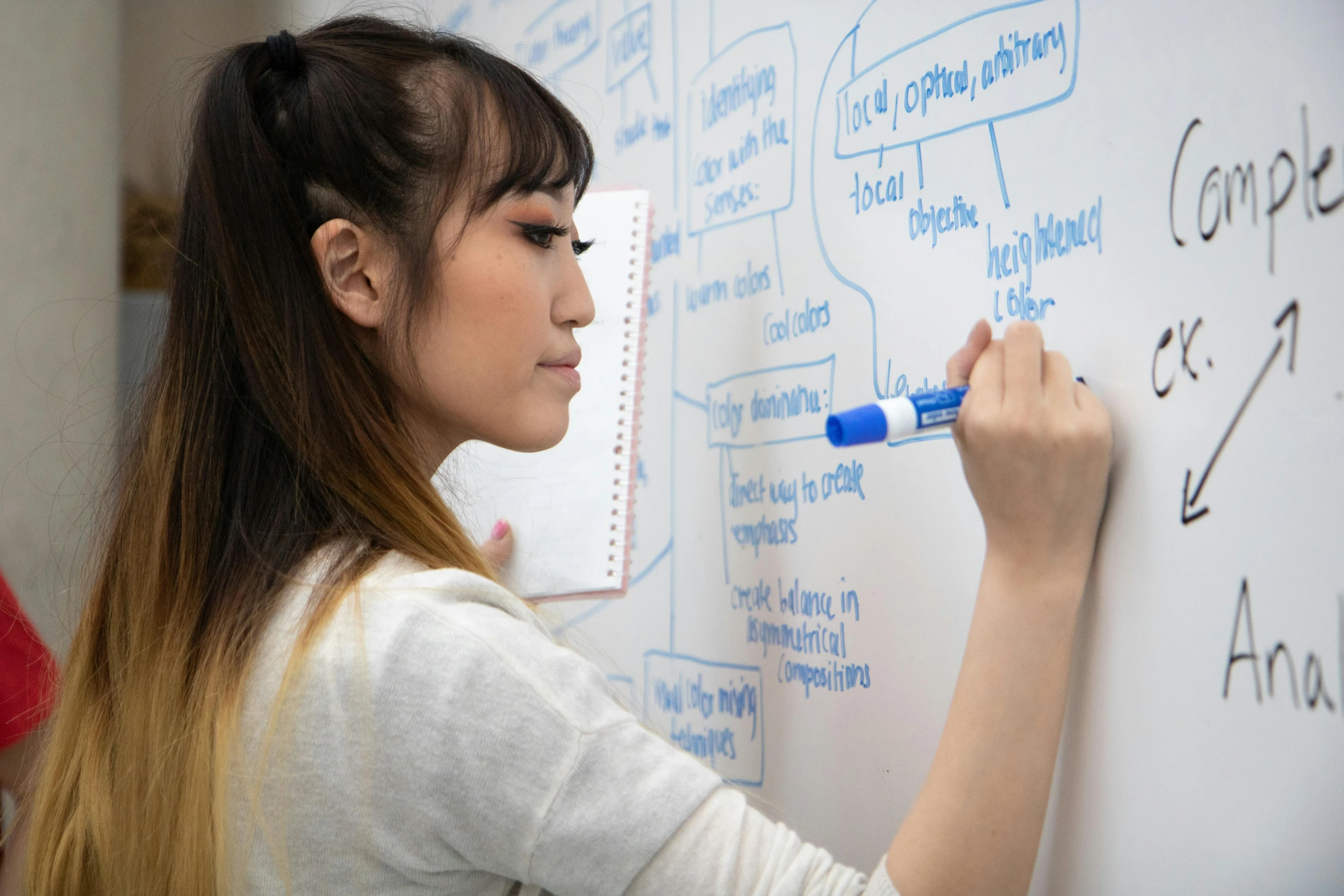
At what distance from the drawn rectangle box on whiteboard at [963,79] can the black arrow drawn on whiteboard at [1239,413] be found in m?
0.20

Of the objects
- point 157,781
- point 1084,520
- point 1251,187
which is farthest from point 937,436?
point 157,781

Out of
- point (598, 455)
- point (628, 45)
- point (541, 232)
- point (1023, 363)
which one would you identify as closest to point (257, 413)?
point (541, 232)

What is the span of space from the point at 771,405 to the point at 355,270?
0.37m

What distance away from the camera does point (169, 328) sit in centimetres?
69

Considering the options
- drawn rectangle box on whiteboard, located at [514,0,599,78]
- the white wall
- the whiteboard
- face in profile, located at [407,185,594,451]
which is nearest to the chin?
face in profile, located at [407,185,594,451]

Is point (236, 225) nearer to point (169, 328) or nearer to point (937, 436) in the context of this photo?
point (169, 328)

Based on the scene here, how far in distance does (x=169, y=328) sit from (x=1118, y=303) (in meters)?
0.60

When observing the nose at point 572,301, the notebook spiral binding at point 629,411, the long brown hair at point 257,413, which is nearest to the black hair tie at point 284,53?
the long brown hair at point 257,413

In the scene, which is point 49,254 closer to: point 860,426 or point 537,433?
point 537,433

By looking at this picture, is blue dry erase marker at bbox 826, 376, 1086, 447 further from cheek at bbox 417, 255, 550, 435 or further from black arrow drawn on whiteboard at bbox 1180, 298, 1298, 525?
cheek at bbox 417, 255, 550, 435

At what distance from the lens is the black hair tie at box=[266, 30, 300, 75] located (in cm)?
68

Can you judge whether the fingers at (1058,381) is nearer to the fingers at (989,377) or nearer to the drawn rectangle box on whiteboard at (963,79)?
the fingers at (989,377)

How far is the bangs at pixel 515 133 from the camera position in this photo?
68cm

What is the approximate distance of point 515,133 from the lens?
69cm
